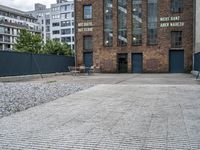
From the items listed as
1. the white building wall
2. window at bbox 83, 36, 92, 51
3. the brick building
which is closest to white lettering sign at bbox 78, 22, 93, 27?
the brick building

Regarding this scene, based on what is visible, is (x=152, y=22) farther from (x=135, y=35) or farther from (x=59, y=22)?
(x=59, y=22)

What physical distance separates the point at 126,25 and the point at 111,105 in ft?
85.9

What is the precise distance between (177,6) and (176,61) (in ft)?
19.0

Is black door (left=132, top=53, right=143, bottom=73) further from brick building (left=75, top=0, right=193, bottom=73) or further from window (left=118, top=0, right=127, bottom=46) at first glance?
window (left=118, top=0, right=127, bottom=46)

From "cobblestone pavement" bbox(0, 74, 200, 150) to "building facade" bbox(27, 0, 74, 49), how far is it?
95.2 m

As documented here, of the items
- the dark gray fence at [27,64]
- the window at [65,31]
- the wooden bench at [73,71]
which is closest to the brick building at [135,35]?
the wooden bench at [73,71]

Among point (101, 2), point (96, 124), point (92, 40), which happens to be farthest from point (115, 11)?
point (96, 124)

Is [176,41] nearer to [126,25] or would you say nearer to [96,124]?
[126,25]

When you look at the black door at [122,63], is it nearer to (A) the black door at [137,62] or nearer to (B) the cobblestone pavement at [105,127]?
(A) the black door at [137,62]

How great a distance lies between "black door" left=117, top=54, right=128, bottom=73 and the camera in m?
34.5

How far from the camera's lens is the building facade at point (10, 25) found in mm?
90062

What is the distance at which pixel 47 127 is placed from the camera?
605 cm

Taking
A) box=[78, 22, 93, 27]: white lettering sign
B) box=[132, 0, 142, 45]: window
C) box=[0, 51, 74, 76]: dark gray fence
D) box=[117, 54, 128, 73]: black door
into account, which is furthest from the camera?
box=[78, 22, 93, 27]: white lettering sign

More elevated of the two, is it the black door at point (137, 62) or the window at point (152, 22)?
the window at point (152, 22)
